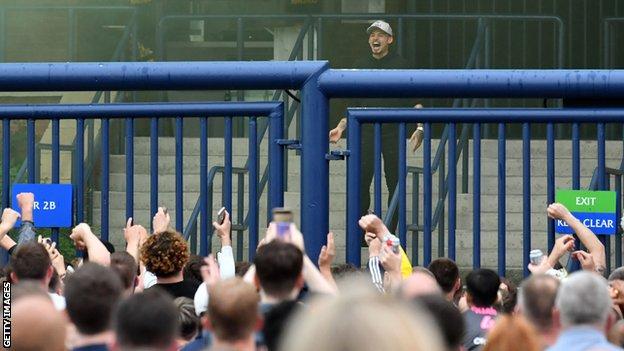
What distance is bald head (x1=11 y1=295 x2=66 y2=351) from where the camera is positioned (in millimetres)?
4617

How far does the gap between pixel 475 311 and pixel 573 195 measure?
0.78 m

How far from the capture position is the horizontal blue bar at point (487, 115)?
23.6ft

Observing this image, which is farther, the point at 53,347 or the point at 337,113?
the point at 337,113

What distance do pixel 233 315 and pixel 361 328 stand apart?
175 centimetres

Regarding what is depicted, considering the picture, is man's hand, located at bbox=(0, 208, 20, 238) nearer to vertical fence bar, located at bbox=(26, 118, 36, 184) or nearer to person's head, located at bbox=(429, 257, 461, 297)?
vertical fence bar, located at bbox=(26, 118, 36, 184)

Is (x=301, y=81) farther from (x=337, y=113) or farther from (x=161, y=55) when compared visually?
(x=161, y=55)

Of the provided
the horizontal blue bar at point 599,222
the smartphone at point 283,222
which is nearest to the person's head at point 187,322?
the smartphone at point 283,222

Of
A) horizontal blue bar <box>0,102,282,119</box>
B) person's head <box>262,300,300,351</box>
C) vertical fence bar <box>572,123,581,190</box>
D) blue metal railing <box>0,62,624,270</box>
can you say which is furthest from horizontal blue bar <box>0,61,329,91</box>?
person's head <box>262,300,300,351</box>

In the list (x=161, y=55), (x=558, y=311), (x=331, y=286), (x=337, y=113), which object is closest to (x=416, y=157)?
(x=337, y=113)

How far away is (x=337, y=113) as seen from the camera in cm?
1327

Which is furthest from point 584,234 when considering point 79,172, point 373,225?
point 79,172

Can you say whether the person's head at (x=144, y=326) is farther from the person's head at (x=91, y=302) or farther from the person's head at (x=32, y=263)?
the person's head at (x=32, y=263)

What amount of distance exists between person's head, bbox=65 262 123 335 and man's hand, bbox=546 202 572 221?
250 cm

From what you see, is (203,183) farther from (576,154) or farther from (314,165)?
(576,154)
